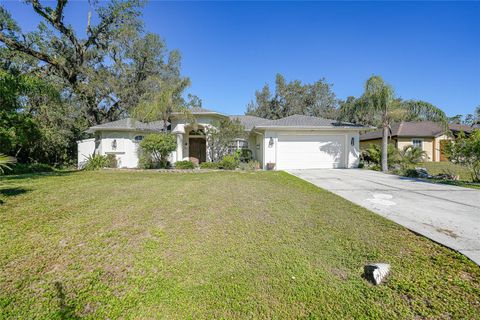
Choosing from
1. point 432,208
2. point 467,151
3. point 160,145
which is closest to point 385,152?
point 467,151

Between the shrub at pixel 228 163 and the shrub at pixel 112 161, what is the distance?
885 cm

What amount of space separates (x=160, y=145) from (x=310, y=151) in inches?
418

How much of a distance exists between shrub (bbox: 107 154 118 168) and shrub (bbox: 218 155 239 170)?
348 inches

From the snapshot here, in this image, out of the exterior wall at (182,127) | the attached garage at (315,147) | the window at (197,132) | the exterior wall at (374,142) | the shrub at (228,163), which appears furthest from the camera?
the exterior wall at (374,142)

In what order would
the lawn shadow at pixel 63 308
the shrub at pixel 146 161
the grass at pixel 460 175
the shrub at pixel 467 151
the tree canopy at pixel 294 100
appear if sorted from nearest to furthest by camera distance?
the lawn shadow at pixel 63 308
the grass at pixel 460 175
the shrub at pixel 467 151
the shrub at pixel 146 161
the tree canopy at pixel 294 100

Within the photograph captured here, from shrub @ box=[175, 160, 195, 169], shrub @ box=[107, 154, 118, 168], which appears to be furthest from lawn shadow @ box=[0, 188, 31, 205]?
shrub @ box=[107, 154, 118, 168]

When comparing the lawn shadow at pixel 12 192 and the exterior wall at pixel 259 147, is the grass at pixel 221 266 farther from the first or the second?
the exterior wall at pixel 259 147

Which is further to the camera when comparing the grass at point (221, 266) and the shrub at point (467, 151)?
the shrub at point (467, 151)

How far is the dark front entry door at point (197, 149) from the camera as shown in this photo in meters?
17.0

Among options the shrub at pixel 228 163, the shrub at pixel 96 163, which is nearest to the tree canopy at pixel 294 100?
the shrub at pixel 228 163

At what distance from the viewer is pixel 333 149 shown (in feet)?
49.2

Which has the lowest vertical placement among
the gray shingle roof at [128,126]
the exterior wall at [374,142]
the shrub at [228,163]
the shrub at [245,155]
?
the shrub at [228,163]

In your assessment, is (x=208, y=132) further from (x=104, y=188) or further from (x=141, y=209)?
(x=141, y=209)

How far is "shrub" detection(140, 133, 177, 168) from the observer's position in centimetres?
1358
